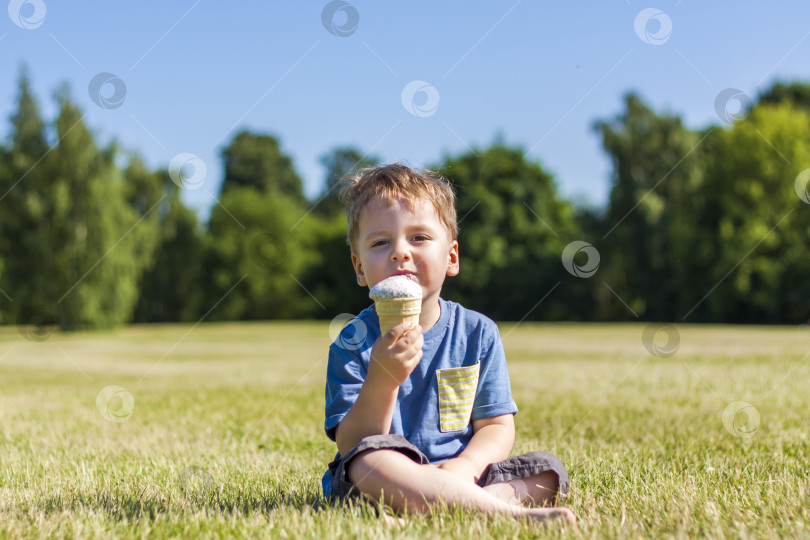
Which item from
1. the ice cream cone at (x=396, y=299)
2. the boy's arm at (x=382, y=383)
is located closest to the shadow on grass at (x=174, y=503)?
the boy's arm at (x=382, y=383)

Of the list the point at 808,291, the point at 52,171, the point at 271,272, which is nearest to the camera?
the point at 52,171

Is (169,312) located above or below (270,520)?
below

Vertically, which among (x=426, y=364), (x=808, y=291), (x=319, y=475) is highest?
(x=808, y=291)

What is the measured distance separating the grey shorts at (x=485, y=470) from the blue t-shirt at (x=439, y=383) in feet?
0.55

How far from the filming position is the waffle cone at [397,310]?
2.79 m

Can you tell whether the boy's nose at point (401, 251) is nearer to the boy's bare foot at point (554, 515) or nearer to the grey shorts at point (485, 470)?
the grey shorts at point (485, 470)

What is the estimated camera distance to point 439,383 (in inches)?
125

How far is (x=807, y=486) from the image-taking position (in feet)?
10.9

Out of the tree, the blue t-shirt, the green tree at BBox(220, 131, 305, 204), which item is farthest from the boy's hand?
the green tree at BBox(220, 131, 305, 204)

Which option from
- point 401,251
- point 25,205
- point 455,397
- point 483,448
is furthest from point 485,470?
point 25,205

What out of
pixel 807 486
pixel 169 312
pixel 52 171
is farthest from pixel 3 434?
pixel 169 312

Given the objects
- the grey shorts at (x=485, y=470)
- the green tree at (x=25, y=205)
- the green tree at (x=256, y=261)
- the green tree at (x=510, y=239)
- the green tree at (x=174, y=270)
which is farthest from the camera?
the green tree at (x=256, y=261)

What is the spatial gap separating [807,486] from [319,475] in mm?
2334

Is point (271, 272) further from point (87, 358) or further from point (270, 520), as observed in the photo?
point (270, 520)
